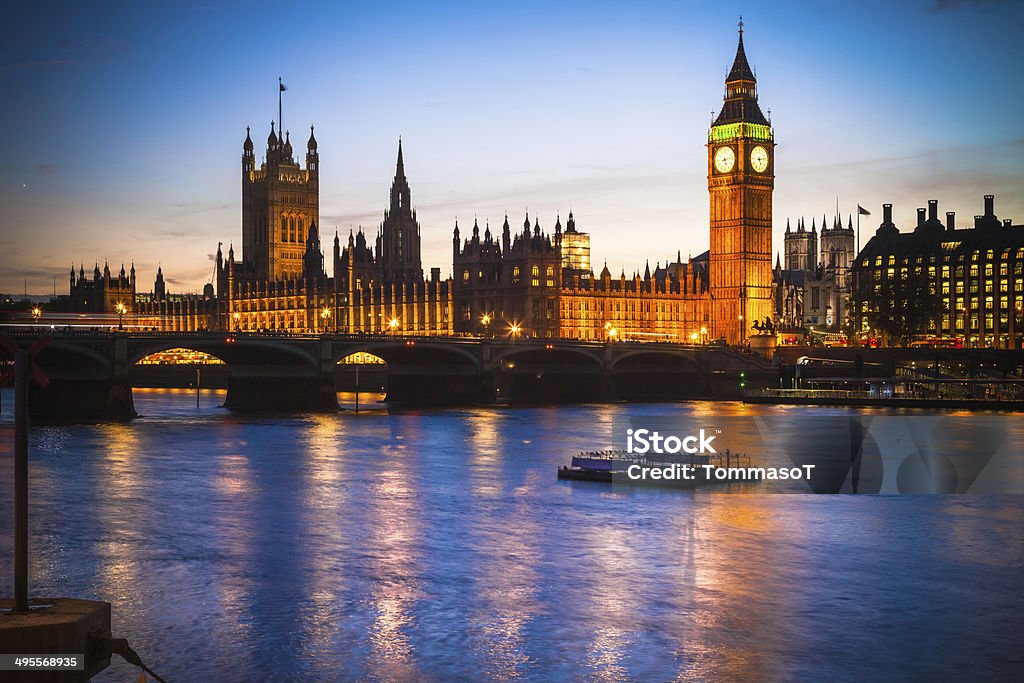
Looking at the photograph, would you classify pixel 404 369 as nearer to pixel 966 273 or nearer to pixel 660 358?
pixel 660 358

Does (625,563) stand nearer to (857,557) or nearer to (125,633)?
(857,557)

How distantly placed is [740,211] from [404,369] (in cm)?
6219

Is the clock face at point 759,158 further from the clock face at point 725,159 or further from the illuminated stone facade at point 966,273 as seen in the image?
the illuminated stone facade at point 966,273

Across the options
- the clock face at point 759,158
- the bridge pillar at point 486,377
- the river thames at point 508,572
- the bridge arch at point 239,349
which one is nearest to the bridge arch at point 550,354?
the bridge pillar at point 486,377

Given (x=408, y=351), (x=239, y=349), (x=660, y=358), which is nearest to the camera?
(x=239, y=349)

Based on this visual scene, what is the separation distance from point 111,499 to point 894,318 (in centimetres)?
10178

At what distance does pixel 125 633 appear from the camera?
966 inches

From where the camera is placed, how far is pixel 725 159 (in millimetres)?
152000

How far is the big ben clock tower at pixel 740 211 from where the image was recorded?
14988cm

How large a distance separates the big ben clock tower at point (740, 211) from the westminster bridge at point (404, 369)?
31.7m

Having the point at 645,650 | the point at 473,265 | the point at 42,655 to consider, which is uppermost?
the point at 473,265

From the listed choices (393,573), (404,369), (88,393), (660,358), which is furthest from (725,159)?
(393,573)

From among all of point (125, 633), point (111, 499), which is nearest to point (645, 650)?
point (125, 633)

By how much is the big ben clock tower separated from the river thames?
97240mm
